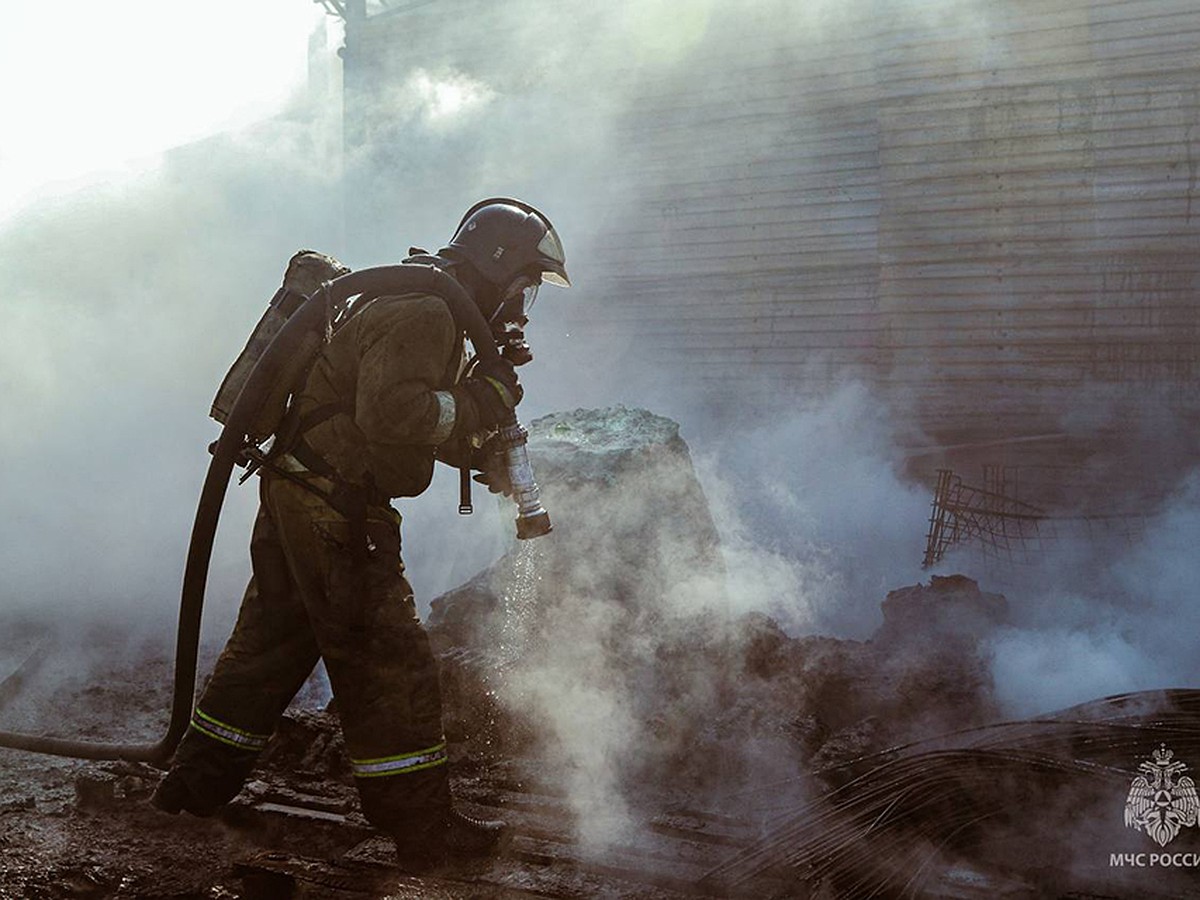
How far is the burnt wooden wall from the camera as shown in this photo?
26.0ft

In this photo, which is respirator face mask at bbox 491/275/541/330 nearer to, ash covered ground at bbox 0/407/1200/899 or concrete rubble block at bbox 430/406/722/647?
ash covered ground at bbox 0/407/1200/899

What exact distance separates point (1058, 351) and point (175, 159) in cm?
1146

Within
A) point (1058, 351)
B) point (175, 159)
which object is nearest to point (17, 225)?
point (175, 159)

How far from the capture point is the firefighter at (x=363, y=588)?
2926mm

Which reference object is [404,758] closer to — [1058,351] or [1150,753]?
[1150,753]

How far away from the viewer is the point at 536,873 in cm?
312

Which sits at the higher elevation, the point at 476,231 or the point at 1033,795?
the point at 476,231

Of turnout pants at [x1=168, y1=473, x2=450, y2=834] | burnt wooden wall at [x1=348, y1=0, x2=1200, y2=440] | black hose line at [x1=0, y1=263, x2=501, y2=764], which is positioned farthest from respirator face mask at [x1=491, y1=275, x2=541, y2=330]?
burnt wooden wall at [x1=348, y1=0, x2=1200, y2=440]

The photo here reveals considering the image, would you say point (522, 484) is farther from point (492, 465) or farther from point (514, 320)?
point (514, 320)

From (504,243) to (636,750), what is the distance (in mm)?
2134

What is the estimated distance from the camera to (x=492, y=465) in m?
3.30

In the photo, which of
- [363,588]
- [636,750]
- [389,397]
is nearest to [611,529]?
[636,750]

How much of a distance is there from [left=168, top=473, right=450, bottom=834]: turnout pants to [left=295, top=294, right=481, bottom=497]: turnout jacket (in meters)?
0.13

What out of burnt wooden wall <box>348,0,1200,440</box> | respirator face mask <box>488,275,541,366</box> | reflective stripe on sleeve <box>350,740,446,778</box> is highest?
burnt wooden wall <box>348,0,1200,440</box>
